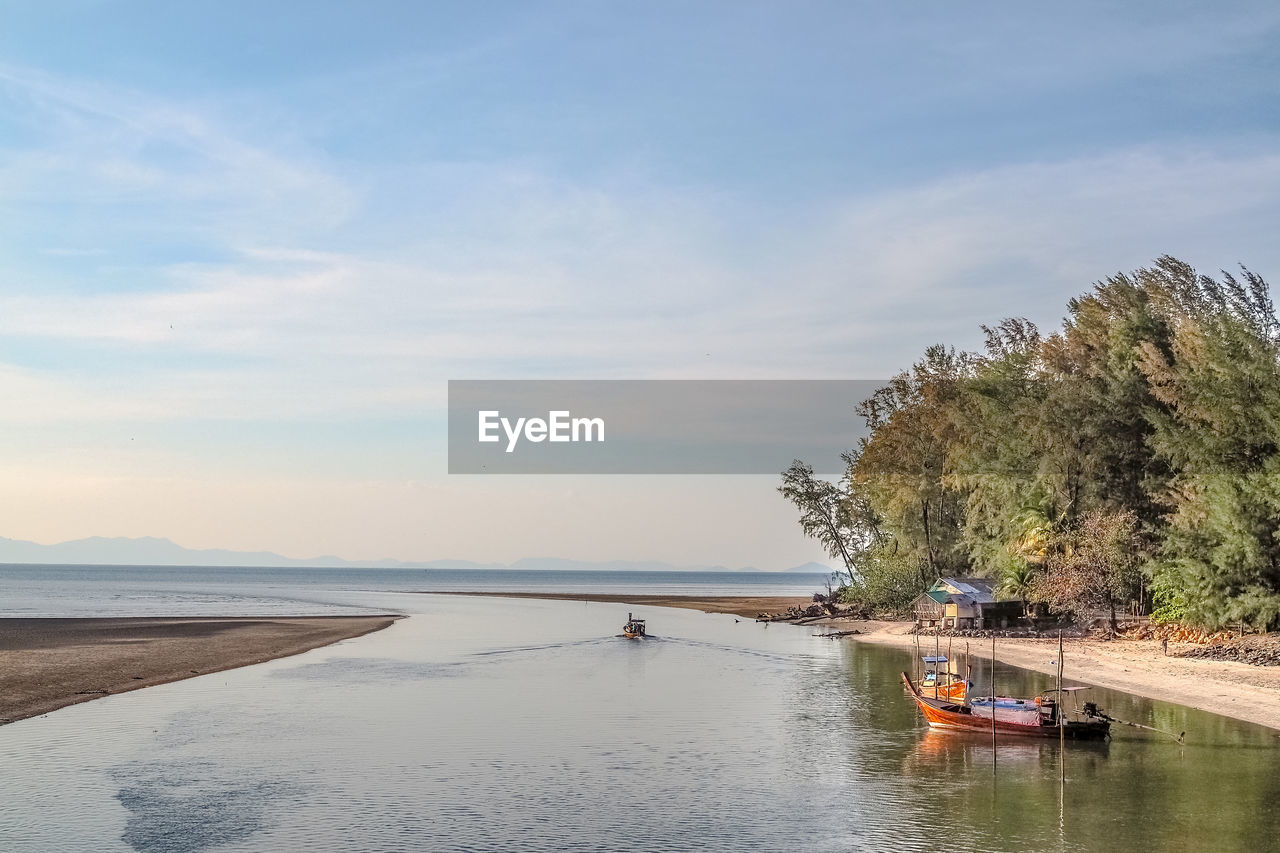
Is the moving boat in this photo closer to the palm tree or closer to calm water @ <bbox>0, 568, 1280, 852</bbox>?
the palm tree

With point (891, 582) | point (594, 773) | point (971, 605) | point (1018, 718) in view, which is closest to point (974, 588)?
point (971, 605)

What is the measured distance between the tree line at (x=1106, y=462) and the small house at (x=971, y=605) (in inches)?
70.0

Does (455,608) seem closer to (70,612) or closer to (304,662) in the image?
(70,612)

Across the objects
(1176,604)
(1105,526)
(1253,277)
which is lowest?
(1176,604)

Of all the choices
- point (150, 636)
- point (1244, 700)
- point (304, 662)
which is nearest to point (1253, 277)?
point (1244, 700)

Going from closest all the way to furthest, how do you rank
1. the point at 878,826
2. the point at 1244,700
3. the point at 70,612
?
the point at 878,826, the point at 1244,700, the point at 70,612

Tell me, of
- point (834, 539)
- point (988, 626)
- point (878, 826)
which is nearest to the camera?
point (878, 826)

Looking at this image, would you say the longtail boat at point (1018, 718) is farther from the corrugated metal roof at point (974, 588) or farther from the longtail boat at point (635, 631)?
the longtail boat at point (635, 631)

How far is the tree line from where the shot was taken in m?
50.6

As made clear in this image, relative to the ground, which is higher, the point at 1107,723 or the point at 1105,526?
the point at 1105,526

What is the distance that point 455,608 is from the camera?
5399 inches

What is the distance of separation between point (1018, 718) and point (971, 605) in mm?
35571

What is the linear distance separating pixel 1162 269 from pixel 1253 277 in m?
5.33

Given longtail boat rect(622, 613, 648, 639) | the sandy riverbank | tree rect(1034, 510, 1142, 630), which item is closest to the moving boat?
longtail boat rect(622, 613, 648, 639)
